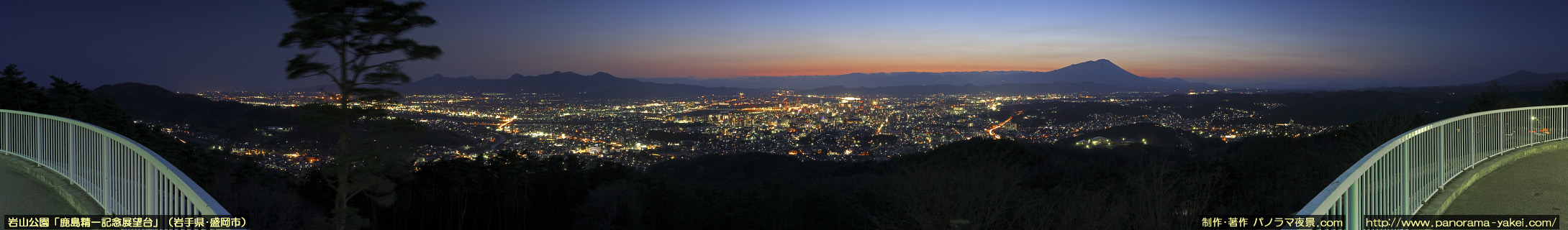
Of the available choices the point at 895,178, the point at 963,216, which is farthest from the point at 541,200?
the point at 963,216

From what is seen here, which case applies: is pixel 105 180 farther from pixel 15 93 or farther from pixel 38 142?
pixel 15 93

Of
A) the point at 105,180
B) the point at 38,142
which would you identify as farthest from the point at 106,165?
the point at 38,142

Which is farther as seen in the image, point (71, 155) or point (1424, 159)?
point (71, 155)

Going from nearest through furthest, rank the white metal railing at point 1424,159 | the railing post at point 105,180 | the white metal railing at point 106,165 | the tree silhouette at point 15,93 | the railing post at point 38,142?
the white metal railing at point 1424,159 → the white metal railing at point 106,165 → the railing post at point 105,180 → the railing post at point 38,142 → the tree silhouette at point 15,93

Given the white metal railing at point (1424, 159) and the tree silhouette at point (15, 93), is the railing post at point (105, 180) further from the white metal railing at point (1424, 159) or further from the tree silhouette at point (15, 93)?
the tree silhouette at point (15, 93)

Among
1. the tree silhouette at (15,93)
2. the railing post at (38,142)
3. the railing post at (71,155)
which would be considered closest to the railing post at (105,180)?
the railing post at (71,155)

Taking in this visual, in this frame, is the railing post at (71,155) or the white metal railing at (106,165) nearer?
the white metal railing at (106,165)
